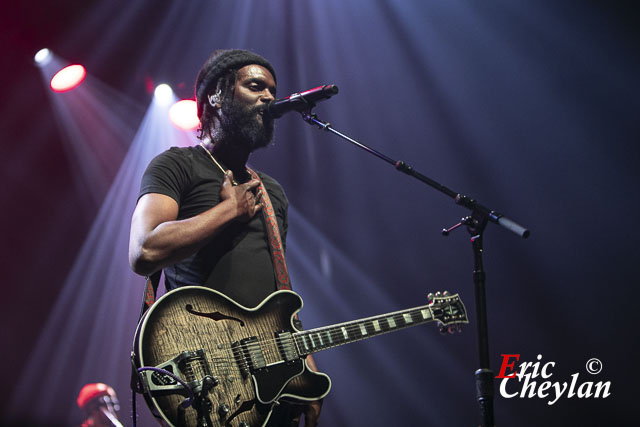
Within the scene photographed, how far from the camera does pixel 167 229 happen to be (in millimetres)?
1896

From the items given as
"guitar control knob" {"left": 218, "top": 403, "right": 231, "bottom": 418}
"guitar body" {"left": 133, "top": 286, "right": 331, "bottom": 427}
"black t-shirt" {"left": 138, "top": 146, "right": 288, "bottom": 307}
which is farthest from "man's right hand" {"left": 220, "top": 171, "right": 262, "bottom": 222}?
"guitar control knob" {"left": 218, "top": 403, "right": 231, "bottom": 418}

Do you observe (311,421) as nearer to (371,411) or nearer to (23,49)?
(371,411)

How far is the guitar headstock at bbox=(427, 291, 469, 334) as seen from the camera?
2689 mm

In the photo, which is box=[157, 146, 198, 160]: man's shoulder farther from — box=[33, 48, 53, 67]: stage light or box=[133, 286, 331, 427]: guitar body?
box=[33, 48, 53, 67]: stage light

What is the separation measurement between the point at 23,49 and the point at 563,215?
5.56 metres

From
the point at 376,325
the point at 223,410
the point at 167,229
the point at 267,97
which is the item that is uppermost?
the point at 267,97

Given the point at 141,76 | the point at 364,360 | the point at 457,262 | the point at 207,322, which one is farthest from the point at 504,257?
the point at 141,76

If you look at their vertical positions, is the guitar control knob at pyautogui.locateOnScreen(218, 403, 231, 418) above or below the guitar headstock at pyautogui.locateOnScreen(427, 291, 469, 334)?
below

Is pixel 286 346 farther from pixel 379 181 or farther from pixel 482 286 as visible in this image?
pixel 379 181

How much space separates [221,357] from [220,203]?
674 mm

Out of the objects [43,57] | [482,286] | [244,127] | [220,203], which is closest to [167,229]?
[220,203]

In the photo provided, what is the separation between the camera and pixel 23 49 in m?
4.69

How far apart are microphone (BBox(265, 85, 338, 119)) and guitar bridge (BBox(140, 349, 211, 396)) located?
4.11ft

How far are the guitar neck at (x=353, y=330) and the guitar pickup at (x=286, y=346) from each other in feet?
0.08
